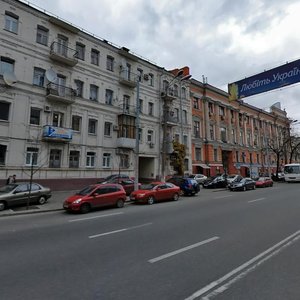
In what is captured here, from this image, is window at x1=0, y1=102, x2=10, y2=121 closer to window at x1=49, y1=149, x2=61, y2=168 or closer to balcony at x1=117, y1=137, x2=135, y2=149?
window at x1=49, y1=149, x2=61, y2=168

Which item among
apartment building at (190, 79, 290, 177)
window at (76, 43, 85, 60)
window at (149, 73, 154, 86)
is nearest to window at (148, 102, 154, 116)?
window at (149, 73, 154, 86)

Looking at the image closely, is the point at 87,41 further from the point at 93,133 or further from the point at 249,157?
the point at 249,157

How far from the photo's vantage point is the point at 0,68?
21.5 m

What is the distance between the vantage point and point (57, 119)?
982 inches

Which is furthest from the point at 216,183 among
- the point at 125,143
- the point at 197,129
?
the point at 197,129

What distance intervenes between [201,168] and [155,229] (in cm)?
3228

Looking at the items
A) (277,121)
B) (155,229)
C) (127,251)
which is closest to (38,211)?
(155,229)

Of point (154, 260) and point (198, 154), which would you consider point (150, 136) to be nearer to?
point (198, 154)

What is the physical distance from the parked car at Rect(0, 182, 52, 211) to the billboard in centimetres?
1360

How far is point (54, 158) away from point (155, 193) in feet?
36.9

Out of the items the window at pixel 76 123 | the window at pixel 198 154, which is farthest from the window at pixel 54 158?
the window at pixel 198 154

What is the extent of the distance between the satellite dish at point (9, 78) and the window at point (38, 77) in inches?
85.0

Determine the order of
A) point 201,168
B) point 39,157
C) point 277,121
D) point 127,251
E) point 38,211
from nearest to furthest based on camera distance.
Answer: point 127,251, point 38,211, point 39,157, point 201,168, point 277,121

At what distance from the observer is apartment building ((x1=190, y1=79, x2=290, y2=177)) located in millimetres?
41500
